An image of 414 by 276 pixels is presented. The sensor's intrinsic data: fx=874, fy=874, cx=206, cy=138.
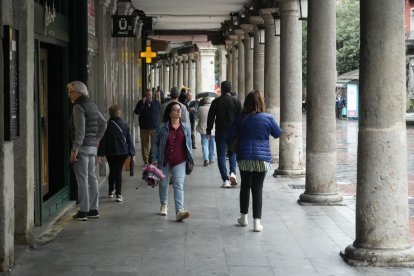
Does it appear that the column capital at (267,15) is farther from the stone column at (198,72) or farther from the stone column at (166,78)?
the stone column at (166,78)

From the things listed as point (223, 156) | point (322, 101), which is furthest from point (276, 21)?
point (322, 101)

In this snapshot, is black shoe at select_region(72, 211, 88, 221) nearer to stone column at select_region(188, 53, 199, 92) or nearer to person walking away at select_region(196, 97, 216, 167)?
person walking away at select_region(196, 97, 216, 167)

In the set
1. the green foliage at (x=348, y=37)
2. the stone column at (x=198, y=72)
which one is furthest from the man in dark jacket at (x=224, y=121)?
the green foliage at (x=348, y=37)

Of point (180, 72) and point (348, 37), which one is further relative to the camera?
point (180, 72)

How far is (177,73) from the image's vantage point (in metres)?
74.2

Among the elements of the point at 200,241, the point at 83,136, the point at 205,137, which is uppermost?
the point at 83,136

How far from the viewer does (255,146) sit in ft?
33.1

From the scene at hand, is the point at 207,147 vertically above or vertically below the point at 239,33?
below

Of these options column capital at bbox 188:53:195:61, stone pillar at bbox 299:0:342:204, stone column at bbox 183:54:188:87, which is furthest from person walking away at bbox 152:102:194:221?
stone column at bbox 183:54:188:87

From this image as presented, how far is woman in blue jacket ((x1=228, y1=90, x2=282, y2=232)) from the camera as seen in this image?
10.1 metres

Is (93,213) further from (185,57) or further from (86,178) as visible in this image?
(185,57)

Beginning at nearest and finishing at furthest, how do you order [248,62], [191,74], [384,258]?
[384,258] → [248,62] → [191,74]

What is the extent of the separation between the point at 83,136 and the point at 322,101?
11.7 feet

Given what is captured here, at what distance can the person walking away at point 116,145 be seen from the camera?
12391 mm
